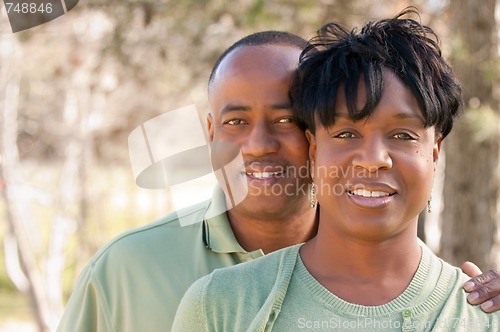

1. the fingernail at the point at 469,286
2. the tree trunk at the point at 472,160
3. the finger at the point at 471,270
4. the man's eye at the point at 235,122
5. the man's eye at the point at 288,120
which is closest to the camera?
the fingernail at the point at 469,286

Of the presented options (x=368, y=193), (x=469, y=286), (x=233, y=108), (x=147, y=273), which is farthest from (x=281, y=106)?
(x=469, y=286)

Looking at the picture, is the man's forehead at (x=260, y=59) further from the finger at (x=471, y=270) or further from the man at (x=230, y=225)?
the finger at (x=471, y=270)

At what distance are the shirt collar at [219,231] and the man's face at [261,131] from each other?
0.19 ft

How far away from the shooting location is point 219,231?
7.92 feet

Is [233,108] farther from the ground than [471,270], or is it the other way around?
[233,108]

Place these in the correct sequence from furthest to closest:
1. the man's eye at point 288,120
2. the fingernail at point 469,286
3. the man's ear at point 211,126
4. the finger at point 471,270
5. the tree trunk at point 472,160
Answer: the tree trunk at point 472,160 → the man's ear at point 211,126 → the man's eye at point 288,120 → the finger at point 471,270 → the fingernail at point 469,286

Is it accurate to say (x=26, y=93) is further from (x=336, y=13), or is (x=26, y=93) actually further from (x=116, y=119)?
(x=336, y=13)

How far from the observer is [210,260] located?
93.8 inches

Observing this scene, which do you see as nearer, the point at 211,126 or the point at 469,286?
the point at 469,286

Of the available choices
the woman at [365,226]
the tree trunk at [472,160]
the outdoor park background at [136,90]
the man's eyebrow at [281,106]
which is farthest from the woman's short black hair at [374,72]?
the tree trunk at [472,160]

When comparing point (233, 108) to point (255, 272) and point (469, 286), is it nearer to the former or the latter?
point (255, 272)

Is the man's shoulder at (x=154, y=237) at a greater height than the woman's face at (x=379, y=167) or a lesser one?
lesser

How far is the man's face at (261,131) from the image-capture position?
89.7 inches

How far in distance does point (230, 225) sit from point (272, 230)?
0.14 m
